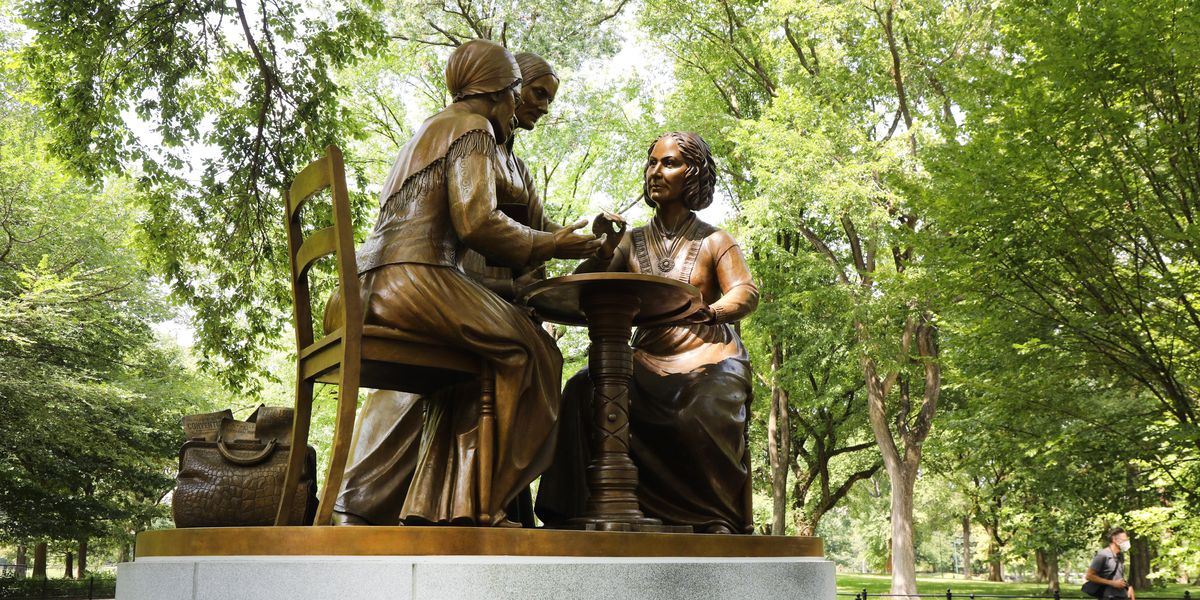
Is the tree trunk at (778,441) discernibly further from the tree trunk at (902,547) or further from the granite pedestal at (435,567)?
the granite pedestal at (435,567)

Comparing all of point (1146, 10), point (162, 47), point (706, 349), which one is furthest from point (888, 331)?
point (706, 349)

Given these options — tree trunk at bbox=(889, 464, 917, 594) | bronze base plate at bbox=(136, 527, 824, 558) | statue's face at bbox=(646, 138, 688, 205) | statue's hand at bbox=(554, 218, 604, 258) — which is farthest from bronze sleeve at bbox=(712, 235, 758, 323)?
tree trunk at bbox=(889, 464, 917, 594)

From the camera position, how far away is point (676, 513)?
4.67 m

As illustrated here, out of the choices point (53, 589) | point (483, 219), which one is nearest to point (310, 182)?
point (483, 219)

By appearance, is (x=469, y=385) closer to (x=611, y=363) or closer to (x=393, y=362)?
(x=393, y=362)

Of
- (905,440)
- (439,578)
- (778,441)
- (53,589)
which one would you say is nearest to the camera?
(439,578)

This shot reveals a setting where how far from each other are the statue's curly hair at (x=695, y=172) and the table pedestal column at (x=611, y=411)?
112cm

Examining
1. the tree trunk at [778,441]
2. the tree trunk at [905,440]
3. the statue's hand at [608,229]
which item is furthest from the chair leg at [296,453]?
the tree trunk at [778,441]

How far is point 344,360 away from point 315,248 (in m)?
0.55

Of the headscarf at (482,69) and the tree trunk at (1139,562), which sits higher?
the headscarf at (482,69)

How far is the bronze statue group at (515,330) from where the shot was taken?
12.7ft

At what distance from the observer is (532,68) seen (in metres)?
4.70

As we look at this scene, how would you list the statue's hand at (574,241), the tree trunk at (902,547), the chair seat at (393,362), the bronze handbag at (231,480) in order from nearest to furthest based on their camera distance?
the chair seat at (393,362)
the statue's hand at (574,241)
the bronze handbag at (231,480)
the tree trunk at (902,547)

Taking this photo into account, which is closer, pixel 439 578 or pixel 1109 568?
pixel 439 578
